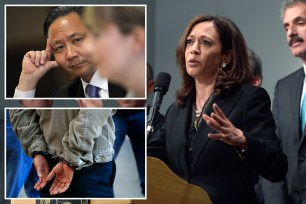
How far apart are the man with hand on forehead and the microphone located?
A: 0.78ft

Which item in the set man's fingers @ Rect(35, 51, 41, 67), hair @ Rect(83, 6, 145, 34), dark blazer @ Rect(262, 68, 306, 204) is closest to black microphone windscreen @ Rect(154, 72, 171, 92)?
hair @ Rect(83, 6, 145, 34)

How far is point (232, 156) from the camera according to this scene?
2945 millimetres

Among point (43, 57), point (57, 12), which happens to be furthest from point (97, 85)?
point (57, 12)

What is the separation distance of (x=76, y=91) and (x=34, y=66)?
258 millimetres

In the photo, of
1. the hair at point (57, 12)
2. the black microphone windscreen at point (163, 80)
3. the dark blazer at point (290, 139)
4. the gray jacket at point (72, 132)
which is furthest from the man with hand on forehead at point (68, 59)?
the dark blazer at point (290, 139)

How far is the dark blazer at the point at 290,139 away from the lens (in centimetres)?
293

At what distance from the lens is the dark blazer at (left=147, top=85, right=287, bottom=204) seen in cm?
Answer: 289

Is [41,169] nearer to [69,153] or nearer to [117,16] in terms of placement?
[69,153]

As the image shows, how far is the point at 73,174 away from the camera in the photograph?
322 cm

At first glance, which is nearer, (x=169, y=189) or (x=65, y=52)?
(x=169, y=189)

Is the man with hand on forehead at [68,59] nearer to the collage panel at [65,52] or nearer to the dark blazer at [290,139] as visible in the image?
the collage panel at [65,52]

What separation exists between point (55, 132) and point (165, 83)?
65 centimetres

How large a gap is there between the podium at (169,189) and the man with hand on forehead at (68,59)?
19.9 inches

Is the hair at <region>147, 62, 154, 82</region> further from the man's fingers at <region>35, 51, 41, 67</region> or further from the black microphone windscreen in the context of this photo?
the man's fingers at <region>35, 51, 41, 67</region>
